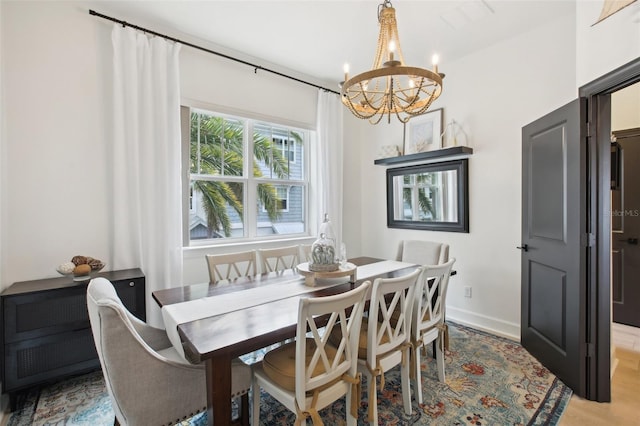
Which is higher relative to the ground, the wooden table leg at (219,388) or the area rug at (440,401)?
the wooden table leg at (219,388)

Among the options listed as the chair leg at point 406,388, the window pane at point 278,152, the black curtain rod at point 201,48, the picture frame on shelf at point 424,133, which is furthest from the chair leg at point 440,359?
the black curtain rod at point 201,48

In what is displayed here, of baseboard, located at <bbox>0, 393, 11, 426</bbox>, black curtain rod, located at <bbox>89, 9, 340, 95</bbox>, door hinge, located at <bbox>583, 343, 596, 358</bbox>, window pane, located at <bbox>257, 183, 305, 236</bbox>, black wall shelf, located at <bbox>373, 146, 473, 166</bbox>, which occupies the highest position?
black curtain rod, located at <bbox>89, 9, 340, 95</bbox>

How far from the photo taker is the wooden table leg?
131 centimetres

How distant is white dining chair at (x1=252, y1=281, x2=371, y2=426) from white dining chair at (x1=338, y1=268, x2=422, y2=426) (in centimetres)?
11

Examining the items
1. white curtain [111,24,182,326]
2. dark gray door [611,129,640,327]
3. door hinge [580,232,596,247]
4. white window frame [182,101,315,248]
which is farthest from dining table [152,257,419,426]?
dark gray door [611,129,640,327]

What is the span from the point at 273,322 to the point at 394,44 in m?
1.75

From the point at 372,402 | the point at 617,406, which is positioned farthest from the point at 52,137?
the point at 617,406

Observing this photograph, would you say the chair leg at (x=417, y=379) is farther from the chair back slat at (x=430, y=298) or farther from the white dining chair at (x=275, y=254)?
the white dining chair at (x=275, y=254)

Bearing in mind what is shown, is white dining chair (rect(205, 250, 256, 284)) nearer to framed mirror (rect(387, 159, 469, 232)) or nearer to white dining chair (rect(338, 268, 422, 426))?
white dining chair (rect(338, 268, 422, 426))

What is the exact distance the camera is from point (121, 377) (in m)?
1.29

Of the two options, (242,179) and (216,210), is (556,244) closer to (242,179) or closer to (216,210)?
(242,179)

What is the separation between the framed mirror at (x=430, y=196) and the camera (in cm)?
349

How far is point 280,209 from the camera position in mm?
3889

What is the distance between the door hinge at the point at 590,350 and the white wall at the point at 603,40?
176 cm
